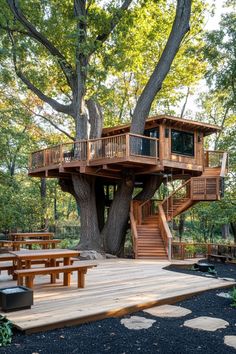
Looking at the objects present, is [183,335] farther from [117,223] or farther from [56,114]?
[56,114]

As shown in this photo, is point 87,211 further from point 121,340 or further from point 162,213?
point 121,340

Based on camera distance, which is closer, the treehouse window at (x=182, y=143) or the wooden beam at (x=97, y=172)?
the wooden beam at (x=97, y=172)

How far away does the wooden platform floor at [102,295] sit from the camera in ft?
13.9

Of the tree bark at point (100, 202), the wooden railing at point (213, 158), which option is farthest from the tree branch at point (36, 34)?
the wooden railing at point (213, 158)

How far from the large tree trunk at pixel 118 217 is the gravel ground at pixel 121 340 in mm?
8734

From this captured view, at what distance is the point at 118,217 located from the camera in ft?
43.8

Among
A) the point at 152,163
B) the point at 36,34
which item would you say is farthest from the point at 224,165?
the point at 36,34

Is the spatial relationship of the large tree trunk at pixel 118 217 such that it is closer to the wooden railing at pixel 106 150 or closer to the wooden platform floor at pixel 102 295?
the wooden railing at pixel 106 150

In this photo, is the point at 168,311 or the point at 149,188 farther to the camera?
the point at 149,188

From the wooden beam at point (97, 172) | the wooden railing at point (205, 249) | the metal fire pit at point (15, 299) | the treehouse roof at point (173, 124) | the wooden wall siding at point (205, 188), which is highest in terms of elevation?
the treehouse roof at point (173, 124)

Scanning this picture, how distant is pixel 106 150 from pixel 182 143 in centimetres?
415

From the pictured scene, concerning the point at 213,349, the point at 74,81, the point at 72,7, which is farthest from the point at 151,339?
the point at 72,7

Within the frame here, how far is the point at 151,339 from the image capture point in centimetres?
381

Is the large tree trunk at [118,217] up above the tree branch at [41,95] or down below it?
below
